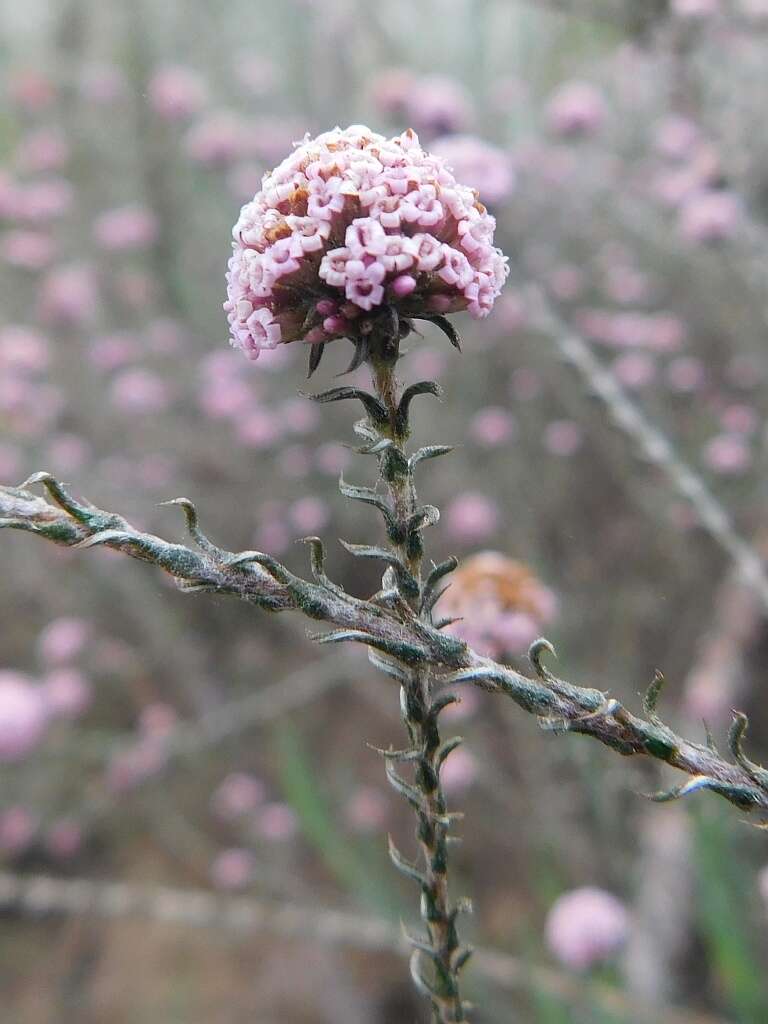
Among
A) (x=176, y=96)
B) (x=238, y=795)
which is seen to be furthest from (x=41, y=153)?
(x=238, y=795)

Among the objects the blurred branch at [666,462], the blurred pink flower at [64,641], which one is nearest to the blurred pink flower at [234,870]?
the blurred pink flower at [64,641]

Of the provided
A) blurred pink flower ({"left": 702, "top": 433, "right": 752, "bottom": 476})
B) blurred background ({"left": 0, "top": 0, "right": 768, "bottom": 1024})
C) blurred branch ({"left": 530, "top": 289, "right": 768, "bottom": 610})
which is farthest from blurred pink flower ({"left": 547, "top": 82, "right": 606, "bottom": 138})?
blurred branch ({"left": 530, "top": 289, "right": 768, "bottom": 610})

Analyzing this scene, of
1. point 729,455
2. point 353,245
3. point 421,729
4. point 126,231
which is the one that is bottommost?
point 421,729

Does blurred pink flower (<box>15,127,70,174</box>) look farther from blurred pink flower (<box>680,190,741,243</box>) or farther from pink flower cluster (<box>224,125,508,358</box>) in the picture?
pink flower cluster (<box>224,125,508,358</box>)

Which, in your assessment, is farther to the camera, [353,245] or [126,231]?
[126,231]

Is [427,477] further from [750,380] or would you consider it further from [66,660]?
[66,660]

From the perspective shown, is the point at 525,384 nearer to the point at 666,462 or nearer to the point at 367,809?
the point at 367,809

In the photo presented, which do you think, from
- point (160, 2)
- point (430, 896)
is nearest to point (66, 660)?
point (430, 896)
